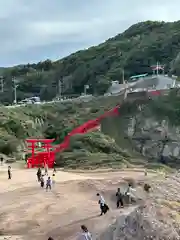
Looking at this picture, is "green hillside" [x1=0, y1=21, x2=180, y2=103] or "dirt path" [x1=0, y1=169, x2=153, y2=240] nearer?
"dirt path" [x1=0, y1=169, x2=153, y2=240]

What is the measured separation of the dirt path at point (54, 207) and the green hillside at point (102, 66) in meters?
72.2

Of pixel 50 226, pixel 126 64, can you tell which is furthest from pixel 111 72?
pixel 50 226

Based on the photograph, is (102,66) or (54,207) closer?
(54,207)

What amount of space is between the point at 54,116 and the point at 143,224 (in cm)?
6237

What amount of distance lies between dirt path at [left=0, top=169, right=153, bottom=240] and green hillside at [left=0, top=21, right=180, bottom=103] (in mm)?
72192

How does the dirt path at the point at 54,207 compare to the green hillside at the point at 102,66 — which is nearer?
the dirt path at the point at 54,207

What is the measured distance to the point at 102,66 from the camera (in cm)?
11994

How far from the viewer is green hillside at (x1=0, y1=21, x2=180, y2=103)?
365 feet

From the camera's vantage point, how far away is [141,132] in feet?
209

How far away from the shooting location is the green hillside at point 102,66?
111350 mm

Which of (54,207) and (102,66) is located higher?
(102,66)

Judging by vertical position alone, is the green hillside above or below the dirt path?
above

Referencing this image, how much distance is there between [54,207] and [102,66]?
98053 millimetres

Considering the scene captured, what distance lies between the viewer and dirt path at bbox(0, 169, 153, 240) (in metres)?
19.9
